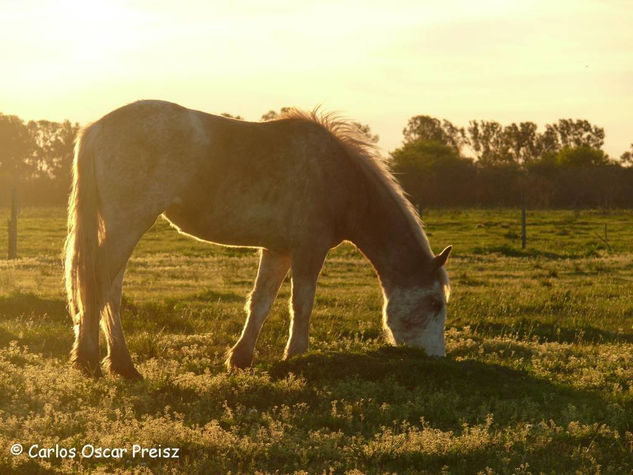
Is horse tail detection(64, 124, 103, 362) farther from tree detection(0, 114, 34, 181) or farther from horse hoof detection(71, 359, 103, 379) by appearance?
tree detection(0, 114, 34, 181)

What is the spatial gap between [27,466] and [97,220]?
11.0ft

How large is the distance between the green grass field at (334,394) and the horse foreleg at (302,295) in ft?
1.19

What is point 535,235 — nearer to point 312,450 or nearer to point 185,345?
point 185,345

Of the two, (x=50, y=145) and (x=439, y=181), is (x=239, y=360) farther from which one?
(x=50, y=145)

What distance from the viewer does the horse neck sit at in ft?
30.8

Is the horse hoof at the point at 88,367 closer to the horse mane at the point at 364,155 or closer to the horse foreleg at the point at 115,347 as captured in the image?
the horse foreleg at the point at 115,347

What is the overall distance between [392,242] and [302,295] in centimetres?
129

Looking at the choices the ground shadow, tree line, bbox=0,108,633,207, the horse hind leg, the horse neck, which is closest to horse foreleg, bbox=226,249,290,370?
the horse neck

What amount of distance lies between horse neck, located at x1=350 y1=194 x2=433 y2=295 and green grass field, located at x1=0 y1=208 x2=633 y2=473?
83 cm

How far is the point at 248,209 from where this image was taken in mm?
8719

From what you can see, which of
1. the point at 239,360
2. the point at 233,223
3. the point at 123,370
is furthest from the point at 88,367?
the point at 233,223

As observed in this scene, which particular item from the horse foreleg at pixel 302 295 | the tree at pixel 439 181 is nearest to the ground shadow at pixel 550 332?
the horse foreleg at pixel 302 295

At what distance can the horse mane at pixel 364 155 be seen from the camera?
9297mm

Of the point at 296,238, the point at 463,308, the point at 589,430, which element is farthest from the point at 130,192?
the point at 463,308
